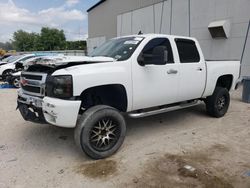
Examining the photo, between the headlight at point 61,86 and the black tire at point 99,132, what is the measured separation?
0.46 meters

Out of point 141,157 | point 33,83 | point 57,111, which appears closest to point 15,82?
point 33,83

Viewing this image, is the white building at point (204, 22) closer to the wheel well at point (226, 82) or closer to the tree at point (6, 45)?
the wheel well at point (226, 82)

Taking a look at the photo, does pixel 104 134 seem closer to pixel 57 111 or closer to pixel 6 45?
pixel 57 111

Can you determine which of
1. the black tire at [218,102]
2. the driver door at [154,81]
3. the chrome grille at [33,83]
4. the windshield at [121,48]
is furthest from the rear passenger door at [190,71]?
the chrome grille at [33,83]

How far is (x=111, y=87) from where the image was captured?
13.2 feet

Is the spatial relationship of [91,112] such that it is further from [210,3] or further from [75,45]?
[75,45]

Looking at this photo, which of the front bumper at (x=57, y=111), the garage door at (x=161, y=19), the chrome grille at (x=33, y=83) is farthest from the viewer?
the garage door at (x=161, y=19)

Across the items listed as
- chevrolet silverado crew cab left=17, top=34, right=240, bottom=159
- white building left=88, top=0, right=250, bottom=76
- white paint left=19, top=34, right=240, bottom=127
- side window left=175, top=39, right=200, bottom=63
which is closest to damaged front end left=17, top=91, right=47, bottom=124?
chevrolet silverado crew cab left=17, top=34, right=240, bottom=159

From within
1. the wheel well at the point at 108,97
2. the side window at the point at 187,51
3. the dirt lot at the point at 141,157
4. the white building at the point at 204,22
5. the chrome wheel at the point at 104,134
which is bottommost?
the dirt lot at the point at 141,157

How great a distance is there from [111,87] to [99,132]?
0.78 meters

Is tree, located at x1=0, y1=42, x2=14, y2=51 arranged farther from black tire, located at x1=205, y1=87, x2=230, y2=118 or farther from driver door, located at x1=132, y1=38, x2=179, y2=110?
driver door, located at x1=132, y1=38, x2=179, y2=110

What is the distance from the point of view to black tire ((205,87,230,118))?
595 centimetres

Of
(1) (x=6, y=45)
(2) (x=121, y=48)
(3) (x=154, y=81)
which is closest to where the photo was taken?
(3) (x=154, y=81)

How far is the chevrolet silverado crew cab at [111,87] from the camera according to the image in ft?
11.3
